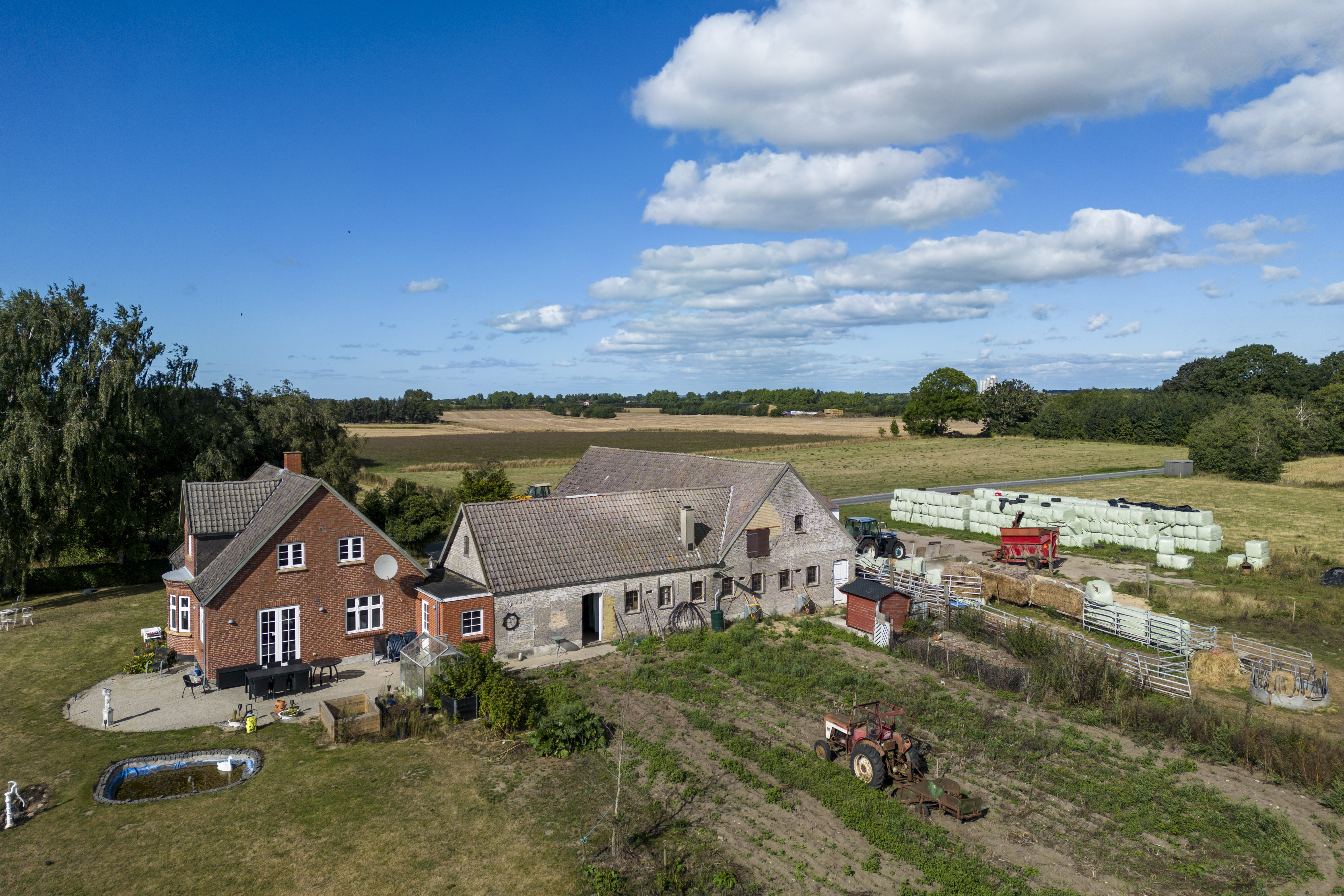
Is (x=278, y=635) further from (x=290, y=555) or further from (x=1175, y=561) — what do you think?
(x=1175, y=561)

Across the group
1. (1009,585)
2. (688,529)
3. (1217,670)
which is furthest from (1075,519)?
(688,529)

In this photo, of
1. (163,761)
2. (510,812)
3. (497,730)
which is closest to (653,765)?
(510,812)

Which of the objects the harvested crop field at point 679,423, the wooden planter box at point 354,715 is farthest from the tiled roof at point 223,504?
the harvested crop field at point 679,423

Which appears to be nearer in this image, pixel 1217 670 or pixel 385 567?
pixel 1217 670

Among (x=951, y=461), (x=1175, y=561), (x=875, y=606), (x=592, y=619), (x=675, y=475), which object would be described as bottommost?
(x=592, y=619)

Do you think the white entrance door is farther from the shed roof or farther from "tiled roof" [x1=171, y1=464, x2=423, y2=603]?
"tiled roof" [x1=171, y1=464, x2=423, y2=603]

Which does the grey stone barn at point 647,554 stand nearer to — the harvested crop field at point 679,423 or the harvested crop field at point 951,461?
the harvested crop field at point 951,461

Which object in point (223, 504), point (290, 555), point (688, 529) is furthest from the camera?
point (688, 529)
